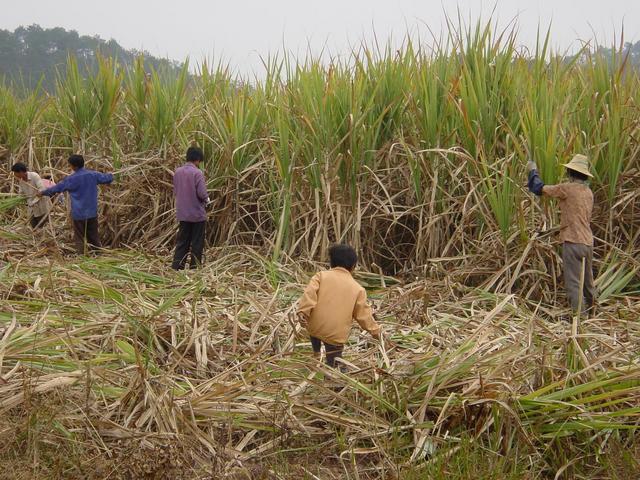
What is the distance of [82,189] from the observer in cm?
732

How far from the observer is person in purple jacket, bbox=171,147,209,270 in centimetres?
677

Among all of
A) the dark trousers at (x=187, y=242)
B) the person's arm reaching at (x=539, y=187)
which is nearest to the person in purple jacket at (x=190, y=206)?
the dark trousers at (x=187, y=242)

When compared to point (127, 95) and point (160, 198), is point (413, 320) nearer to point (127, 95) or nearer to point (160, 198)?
point (160, 198)

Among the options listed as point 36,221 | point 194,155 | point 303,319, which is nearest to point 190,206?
point 194,155

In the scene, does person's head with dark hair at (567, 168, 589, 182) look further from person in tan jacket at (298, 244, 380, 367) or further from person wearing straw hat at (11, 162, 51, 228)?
person wearing straw hat at (11, 162, 51, 228)

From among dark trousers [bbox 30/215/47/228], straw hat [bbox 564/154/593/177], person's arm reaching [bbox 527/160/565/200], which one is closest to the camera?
straw hat [bbox 564/154/593/177]

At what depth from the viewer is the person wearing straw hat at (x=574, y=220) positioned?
16.9ft

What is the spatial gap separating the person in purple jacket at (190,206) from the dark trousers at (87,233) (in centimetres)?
101

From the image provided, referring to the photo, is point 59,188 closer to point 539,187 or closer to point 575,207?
point 539,187

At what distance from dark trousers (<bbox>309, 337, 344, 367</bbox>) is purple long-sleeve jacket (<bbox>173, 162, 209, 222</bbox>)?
3.02m

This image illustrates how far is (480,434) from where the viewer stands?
3326 millimetres

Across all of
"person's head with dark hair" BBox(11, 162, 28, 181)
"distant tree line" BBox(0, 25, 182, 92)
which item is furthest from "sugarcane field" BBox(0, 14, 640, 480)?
"distant tree line" BBox(0, 25, 182, 92)

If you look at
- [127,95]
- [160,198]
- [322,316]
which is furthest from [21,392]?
[127,95]

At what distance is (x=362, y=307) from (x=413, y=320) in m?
1.05
